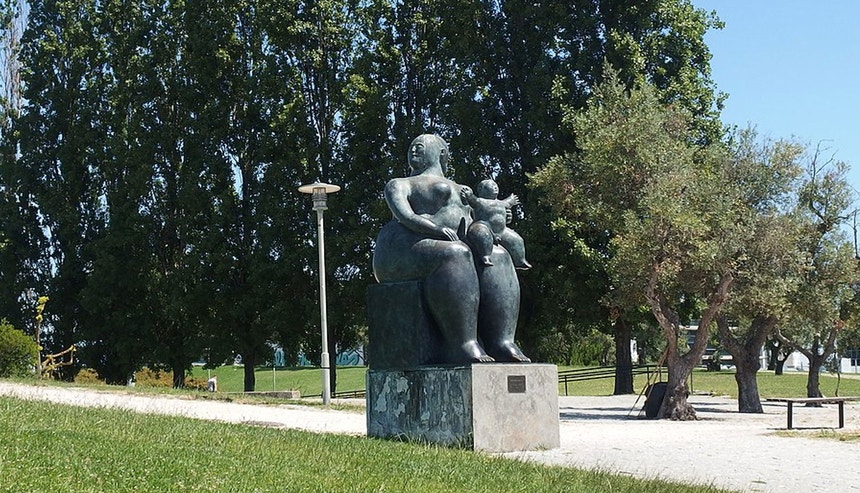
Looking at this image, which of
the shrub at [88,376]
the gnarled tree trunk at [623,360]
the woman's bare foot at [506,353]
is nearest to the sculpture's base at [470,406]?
the woman's bare foot at [506,353]

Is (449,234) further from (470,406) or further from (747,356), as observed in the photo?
(747,356)

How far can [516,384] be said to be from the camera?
34.2 feet

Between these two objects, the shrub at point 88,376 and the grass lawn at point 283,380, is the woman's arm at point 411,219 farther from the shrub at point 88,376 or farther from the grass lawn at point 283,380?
the grass lawn at point 283,380

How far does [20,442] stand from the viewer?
679 centimetres

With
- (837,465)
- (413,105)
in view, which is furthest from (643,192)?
(413,105)

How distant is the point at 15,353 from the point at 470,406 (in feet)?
52.5

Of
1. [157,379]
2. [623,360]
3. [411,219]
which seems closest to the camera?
[411,219]

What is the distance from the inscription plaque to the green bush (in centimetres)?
1576

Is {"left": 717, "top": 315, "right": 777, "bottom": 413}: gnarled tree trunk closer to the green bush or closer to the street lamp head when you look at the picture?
the street lamp head

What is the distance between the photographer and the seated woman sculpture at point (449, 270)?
1041 cm

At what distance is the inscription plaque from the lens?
1036 centimetres

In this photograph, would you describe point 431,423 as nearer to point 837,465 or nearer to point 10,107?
point 837,465

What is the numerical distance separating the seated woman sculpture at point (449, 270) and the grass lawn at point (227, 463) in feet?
4.74

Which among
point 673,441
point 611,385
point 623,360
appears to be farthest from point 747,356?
point 611,385
